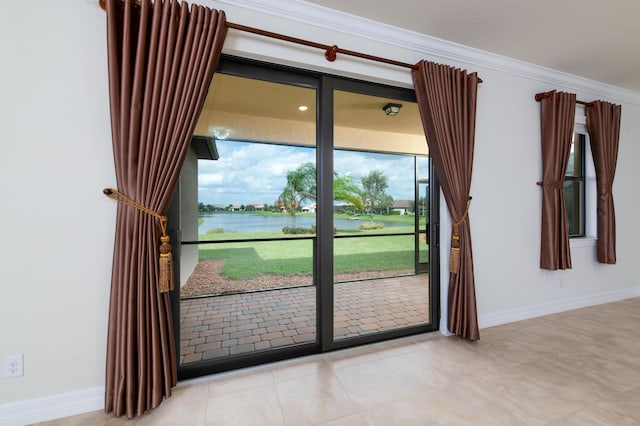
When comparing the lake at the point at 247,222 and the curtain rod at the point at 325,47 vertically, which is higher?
the curtain rod at the point at 325,47

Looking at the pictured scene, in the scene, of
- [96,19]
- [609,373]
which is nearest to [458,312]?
[609,373]

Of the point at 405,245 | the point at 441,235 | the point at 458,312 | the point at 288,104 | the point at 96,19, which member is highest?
the point at 96,19

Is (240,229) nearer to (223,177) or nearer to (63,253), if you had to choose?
(223,177)

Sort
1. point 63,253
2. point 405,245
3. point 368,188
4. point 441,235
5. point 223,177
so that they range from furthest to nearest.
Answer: point 405,245, point 368,188, point 441,235, point 223,177, point 63,253

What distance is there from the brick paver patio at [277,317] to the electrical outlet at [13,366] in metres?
0.86

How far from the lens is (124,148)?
63.9 inches

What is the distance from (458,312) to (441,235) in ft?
2.34

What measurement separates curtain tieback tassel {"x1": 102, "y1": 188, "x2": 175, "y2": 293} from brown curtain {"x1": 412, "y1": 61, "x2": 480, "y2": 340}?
225 cm

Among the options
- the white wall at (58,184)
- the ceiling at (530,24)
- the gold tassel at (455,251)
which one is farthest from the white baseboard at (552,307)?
the white wall at (58,184)

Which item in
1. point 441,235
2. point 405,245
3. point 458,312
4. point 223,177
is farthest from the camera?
point 405,245

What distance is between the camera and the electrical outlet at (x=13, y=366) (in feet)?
5.07

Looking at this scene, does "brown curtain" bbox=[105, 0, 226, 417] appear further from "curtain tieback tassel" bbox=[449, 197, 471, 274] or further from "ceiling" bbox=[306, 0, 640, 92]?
"curtain tieback tassel" bbox=[449, 197, 471, 274]

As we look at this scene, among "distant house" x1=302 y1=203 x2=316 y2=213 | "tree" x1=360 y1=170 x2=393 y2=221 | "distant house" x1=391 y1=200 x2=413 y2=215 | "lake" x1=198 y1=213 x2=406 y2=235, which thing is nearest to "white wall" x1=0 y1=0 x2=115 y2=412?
"lake" x1=198 y1=213 x2=406 y2=235

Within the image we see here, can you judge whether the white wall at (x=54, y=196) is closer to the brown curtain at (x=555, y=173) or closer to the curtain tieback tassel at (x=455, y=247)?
the curtain tieback tassel at (x=455, y=247)
